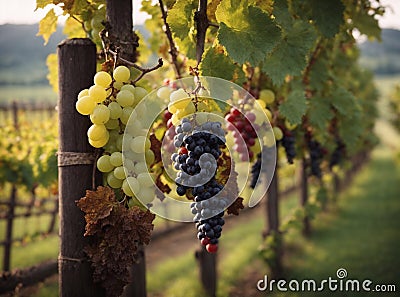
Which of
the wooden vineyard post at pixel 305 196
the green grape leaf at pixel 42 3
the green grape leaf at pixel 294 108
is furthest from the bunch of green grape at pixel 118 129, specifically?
the wooden vineyard post at pixel 305 196

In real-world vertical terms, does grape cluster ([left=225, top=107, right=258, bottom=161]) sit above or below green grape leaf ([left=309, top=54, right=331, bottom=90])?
below

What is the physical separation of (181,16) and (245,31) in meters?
0.31

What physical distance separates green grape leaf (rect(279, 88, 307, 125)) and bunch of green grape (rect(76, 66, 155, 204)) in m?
1.14

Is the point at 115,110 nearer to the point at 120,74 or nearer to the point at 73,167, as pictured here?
the point at 120,74

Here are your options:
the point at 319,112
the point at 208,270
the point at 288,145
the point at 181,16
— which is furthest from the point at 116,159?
the point at 208,270

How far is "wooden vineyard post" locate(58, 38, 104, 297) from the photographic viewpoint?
198 centimetres

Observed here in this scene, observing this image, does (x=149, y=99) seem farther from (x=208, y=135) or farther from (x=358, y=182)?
(x=358, y=182)

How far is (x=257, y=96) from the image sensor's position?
2.86 metres

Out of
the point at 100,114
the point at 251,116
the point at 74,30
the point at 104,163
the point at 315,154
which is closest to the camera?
the point at 100,114

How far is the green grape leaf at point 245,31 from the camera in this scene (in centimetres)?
181

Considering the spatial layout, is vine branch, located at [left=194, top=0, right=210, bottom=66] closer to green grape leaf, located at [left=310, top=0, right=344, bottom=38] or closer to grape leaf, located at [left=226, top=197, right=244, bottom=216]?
grape leaf, located at [left=226, top=197, right=244, bottom=216]

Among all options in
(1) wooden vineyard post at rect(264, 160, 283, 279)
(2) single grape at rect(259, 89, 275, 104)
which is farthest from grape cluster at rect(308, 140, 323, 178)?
(2) single grape at rect(259, 89, 275, 104)

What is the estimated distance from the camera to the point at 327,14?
247 centimetres

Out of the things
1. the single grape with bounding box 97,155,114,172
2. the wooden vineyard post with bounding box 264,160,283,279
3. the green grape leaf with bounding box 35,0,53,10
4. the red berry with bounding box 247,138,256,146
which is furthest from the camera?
the wooden vineyard post with bounding box 264,160,283,279
